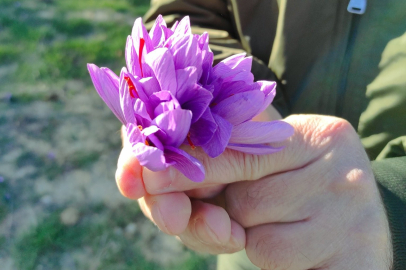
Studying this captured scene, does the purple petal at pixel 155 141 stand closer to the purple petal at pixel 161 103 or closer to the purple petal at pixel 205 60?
the purple petal at pixel 161 103

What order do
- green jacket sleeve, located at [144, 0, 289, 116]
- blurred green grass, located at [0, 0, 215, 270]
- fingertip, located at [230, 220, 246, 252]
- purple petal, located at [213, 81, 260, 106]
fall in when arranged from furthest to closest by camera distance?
blurred green grass, located at [0, 0, 215, 270] < green jacket sleeve, located at [144, 0, 289, 116] < fingertip, located at [230, 220, 246, 252] < purple petal, located at [213, 81, 260, 106]

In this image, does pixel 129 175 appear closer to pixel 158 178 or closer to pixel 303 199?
pixel 158 178

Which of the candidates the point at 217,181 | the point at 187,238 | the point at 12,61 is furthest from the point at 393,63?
the point at 12,61

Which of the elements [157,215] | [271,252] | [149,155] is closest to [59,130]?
[157,215]

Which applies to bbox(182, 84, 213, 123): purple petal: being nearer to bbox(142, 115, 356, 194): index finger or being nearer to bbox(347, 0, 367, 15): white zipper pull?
bbox(142, 115, 356, 194): index finger

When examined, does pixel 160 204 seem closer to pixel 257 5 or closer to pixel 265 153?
pixel 265 153

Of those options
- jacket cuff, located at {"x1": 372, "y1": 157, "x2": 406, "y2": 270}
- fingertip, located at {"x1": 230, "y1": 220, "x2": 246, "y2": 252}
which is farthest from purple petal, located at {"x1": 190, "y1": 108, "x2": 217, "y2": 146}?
jacket cuff, located at {"x1": 372, "y1": 157, "x2": 406, "y2": 270}

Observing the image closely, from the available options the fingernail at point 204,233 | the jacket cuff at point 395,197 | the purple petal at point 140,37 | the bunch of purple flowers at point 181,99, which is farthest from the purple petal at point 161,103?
the jacket cuff at point 395,197

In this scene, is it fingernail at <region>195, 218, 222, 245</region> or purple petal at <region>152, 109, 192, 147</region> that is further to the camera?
fingernail at <region>195, 218, 222, 245</region>

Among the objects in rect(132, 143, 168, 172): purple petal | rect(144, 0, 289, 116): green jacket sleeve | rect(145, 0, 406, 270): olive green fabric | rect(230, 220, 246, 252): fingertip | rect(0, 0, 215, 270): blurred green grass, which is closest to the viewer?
rect(132, 143, 168, 172): purple petal
